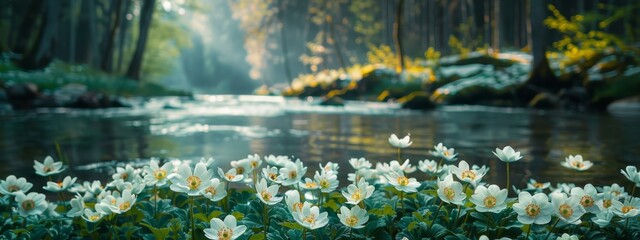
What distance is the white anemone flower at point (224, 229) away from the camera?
5.39 ft

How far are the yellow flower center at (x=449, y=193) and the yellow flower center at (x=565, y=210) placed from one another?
0.34 metres

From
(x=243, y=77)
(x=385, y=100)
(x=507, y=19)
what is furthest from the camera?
(x=243, y=77)

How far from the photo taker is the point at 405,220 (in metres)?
2.01

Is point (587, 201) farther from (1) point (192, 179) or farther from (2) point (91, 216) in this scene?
(2) point (91, 216)

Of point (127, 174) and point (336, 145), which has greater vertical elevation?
point (127, 174)

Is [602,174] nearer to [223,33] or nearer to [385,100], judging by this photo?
[385,100]

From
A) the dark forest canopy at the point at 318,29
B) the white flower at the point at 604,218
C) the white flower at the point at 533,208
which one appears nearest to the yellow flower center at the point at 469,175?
the white flower at the point at 533,208

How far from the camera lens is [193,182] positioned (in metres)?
1.85

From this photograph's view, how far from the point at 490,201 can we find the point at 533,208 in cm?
14

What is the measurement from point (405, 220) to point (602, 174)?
3150 millimetres

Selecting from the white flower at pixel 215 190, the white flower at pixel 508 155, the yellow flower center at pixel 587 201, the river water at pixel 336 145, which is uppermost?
the white flower at pixel 508 155

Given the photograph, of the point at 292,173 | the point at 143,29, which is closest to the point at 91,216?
the point at 292,173

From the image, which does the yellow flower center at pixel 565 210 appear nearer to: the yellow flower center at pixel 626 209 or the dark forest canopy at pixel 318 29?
the yellow flower center at pixel 626 209

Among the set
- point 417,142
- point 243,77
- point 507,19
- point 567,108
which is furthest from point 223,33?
point 417,142
